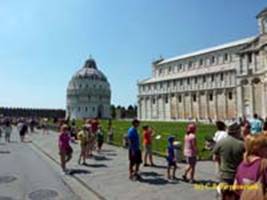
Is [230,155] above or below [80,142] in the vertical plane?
above

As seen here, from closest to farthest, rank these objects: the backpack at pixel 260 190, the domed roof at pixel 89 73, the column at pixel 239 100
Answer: the backpack at pixel 260 190 < the column at pixel 239 100 < the domed roof at pixel 89 73

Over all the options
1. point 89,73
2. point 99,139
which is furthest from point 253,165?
point 89,73

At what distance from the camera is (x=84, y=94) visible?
187 meters

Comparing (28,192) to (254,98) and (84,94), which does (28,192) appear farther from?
(84,94)

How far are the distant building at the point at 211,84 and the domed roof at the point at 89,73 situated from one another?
62.1 metres

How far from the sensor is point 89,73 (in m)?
190

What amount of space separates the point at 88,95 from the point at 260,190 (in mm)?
183969

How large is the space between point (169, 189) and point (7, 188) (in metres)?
4.91

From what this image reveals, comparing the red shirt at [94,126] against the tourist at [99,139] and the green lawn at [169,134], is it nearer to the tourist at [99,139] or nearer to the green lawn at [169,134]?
the tourist at [99,139]

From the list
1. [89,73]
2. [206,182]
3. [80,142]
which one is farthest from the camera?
[89,73]

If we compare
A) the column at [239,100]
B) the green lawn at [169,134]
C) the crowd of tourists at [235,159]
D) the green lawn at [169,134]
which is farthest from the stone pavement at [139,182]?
the column at [239,100]

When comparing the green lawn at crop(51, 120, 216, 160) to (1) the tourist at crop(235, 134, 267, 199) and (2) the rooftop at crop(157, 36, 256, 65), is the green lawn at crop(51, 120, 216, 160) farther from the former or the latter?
(2) the rooftop at crop(157, 36, 256, 65)

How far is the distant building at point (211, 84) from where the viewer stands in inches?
3268

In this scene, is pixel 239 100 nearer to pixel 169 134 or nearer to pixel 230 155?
pixel 169 134
